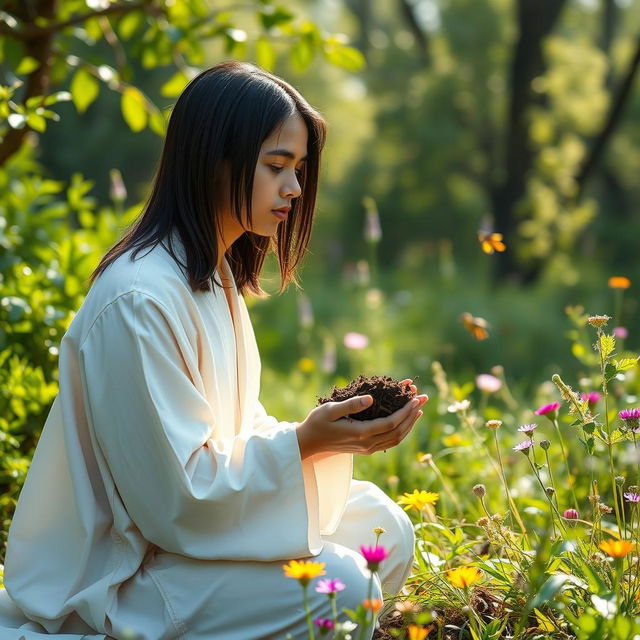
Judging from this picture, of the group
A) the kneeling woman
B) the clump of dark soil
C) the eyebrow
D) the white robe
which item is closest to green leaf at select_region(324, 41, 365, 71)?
the kneeling woman

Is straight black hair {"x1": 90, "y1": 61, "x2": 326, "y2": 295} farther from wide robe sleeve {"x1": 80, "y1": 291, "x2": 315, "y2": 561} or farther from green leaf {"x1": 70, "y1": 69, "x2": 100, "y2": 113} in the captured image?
green leaf {"x1": 70, "y1": 69, "x2": 100, "y2": 113}

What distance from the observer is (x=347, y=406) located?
184 centimetres

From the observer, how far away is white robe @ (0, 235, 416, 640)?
184 cm

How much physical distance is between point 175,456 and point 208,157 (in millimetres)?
652

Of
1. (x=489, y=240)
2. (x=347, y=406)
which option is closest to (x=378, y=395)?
(x=347, y=406)

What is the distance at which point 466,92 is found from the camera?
41.3 feet

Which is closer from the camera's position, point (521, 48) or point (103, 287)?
point (103, 287)

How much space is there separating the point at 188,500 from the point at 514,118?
8.86 metres

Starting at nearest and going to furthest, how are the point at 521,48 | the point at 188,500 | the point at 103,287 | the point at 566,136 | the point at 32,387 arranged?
1. the point at 188,500
2. the point at 103,287
3. the point at 32,387
4. the point at 521,48
5. the point at 566,136

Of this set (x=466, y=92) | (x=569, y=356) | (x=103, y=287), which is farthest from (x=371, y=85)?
(x=103, y=287)

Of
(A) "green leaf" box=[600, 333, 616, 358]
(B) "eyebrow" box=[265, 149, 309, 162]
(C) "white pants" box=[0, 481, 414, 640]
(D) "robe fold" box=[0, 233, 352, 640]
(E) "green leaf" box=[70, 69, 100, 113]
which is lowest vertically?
(C) "white pants" box=[0, 481, 414, 640]

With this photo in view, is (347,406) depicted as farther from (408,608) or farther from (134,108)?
(134,108)

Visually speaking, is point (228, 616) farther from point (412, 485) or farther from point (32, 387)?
point (412, 485)

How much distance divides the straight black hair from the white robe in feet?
0.17
